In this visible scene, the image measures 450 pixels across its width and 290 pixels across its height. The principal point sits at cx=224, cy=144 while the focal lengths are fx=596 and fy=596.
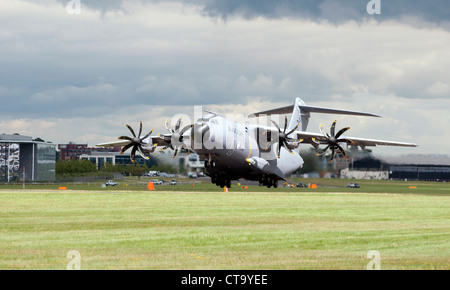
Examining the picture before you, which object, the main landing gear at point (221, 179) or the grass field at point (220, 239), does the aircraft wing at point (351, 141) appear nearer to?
the main landing gear at point (221, 179)

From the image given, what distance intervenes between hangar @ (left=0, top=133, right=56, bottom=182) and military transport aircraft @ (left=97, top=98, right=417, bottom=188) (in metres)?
68.9

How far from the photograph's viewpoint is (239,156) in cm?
5181

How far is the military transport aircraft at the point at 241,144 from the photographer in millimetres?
48125

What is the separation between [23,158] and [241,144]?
86699 mm

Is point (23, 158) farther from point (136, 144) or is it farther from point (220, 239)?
point (220, 239)

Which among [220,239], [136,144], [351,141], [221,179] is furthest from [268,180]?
[220,239]

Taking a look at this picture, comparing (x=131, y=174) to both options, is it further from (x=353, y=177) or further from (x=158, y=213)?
(x=158, y=213)

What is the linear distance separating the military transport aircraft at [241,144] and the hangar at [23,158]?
68926mm

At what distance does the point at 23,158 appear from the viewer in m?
126

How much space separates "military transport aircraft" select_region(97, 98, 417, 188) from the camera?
48125 mm

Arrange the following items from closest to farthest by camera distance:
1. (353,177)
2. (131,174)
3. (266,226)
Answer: (266,226)
(353,177)
(131,174)

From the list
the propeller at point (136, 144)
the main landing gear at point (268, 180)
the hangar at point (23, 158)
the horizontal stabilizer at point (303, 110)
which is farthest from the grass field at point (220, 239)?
the hangar at point (23, 158)

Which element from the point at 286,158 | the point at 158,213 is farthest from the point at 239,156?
the point at 158,213
